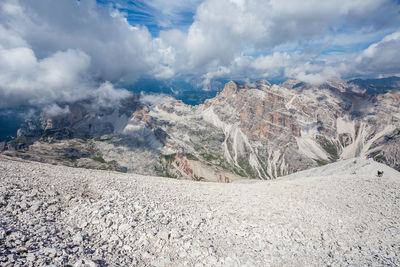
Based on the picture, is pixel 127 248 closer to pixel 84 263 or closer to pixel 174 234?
pixel 84 263

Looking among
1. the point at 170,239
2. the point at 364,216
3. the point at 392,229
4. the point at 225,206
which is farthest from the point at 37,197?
the point at 392,229

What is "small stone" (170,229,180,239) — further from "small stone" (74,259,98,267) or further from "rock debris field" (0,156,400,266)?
"small stone" (74,259,98,267)

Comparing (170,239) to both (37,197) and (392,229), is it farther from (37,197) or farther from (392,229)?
(392,229)

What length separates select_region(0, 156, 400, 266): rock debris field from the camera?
8367 millimetres

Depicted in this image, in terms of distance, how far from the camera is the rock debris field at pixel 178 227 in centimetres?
837

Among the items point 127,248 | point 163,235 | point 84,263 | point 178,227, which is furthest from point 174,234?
point 84,263

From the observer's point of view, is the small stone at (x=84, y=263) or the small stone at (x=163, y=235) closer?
the small stone at (x=84, y=263)

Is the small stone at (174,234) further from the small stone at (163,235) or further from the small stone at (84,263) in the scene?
the small stone at (84,263)

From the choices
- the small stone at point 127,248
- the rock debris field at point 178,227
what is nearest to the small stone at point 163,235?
the rock debris field at point 178,227

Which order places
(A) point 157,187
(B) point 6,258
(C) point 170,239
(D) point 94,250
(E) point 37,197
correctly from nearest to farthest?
(B) point 6,258
(D) point 94,250
(C) point 170,239
(E) point 37,197
(A) point 157,187

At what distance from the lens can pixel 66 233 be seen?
9273 millimetres

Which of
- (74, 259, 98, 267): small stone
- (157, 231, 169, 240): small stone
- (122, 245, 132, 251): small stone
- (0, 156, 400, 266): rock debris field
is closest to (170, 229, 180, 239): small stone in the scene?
(0, 156, 400, 266): rock debris field

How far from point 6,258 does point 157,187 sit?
544 inches

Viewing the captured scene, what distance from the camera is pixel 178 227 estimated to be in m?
11.7
